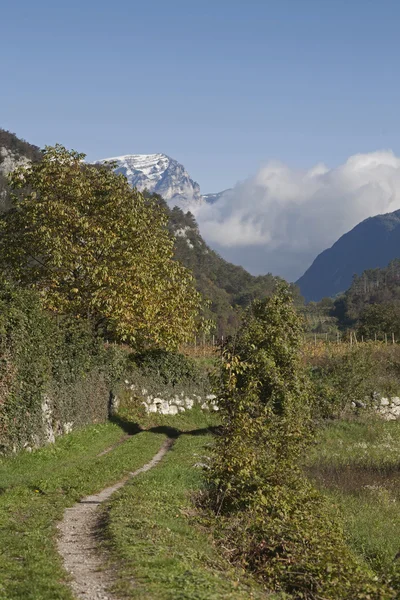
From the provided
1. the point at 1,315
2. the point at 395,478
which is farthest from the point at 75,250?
the point at 395,478

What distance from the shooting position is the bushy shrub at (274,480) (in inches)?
433

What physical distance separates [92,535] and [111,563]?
2054 mm

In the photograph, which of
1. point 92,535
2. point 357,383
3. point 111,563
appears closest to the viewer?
point 111,563

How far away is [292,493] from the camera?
→ 48.0 ft

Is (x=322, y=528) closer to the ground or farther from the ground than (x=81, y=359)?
closer to the ground

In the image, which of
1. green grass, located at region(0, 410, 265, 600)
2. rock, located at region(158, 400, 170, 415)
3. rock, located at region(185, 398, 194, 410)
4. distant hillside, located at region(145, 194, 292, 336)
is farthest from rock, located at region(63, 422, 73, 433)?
distant hillside, located at region(145, 194, 292, 336)

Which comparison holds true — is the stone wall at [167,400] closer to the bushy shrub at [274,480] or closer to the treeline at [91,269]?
the treeline at [91,269]

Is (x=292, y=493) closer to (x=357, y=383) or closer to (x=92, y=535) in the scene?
(x=92, y=535)

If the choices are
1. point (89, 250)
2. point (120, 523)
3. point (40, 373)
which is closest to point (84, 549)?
point (120, 523)

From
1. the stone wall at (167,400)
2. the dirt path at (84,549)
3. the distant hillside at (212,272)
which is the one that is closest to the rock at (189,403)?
the stone wall at (167,400)

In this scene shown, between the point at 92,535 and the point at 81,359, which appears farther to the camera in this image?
the point at 81,359

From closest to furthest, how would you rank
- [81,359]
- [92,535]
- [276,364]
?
[92,535]
[276,364]
[81,359]

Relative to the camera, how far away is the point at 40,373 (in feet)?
72.2

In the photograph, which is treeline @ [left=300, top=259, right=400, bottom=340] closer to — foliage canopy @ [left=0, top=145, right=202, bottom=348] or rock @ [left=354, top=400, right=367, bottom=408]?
rock @ [left=354, top=400, right=367, bottom=408]
